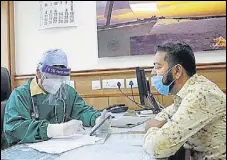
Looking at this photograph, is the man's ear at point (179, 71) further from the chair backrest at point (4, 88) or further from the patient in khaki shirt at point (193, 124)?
the chair backrest at point (4, 88)

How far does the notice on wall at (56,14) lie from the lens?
8.97ft

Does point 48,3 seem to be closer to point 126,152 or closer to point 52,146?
point 52,146

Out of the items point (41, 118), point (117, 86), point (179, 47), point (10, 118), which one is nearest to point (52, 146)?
point (10, 118)

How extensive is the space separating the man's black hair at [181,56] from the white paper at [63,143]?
0.50 metres

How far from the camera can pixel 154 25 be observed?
8.46 feet

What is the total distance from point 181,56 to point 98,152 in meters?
0.54

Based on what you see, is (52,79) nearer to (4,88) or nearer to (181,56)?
(181,56)

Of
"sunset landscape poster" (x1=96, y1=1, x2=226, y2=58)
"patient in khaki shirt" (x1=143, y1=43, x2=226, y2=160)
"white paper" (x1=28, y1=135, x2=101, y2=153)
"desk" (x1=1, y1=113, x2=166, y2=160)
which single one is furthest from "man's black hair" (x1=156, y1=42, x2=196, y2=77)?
"sunset landscape poster" (x1=96, y1=1, x2=226, y2=58)

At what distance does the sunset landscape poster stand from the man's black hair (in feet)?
3.84

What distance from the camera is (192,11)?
2467 millimetres

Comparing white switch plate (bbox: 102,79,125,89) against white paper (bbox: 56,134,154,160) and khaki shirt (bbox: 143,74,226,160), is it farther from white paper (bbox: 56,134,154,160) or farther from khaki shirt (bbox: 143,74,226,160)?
khaki shirt (bbox: 143,74,226,160)

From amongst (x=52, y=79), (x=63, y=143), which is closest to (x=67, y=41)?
(x=52, y=79)

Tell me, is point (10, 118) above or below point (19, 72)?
below

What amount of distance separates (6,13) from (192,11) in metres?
1.74
